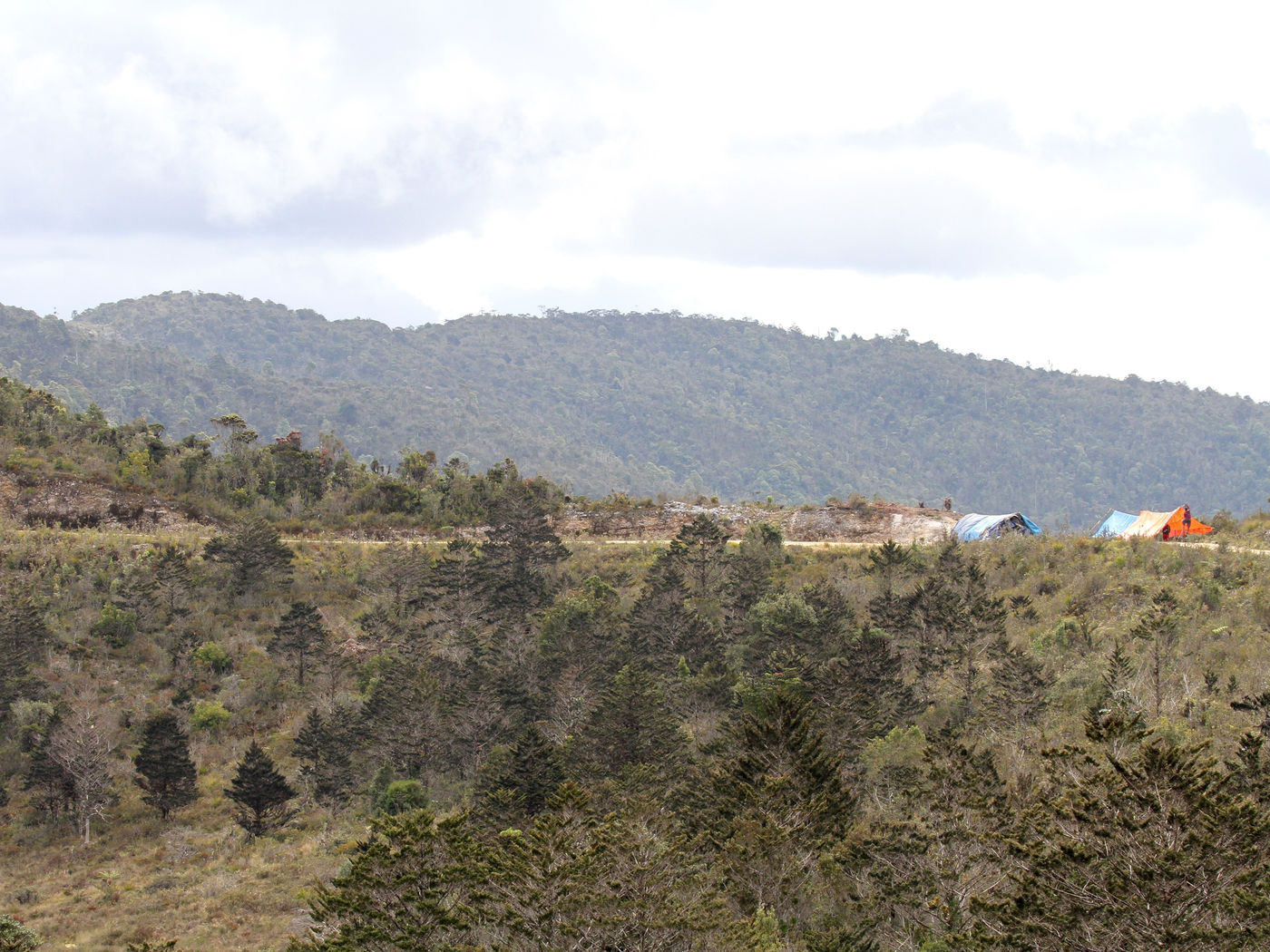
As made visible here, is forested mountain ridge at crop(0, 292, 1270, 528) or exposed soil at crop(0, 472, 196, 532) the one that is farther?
forested mountain ridge at crop(0, 292, 1270, 528)

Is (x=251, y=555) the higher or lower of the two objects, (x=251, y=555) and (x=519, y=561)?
the lower

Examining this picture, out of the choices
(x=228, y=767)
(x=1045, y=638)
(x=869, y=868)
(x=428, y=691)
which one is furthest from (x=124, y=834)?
(x=1045, y=638)

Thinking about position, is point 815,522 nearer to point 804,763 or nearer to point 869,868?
point 804,763

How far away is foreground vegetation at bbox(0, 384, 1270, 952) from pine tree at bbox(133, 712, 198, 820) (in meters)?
0.12

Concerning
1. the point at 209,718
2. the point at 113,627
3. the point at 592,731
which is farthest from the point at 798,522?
the point at 113,627

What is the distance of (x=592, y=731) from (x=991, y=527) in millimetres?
30497

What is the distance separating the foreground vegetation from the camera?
15500mm

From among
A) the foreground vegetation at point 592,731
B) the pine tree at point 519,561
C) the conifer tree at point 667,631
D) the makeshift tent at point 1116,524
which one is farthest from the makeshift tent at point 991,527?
the pine tree at point 519,561

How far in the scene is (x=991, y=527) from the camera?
5166 centimetres

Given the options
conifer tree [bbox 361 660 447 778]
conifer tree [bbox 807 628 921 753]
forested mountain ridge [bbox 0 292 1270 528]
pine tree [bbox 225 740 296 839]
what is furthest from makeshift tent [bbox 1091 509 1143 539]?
forested mountain ridge [bbox 0 292 1270 528]

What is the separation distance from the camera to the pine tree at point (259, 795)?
1266 inches

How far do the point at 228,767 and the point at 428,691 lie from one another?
31.2 ft

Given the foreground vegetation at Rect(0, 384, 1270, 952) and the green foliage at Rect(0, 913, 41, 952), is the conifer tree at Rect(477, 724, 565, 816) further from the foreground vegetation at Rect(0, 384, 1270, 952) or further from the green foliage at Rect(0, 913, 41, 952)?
the green foliage at Rect(0, 913, 41, 952)

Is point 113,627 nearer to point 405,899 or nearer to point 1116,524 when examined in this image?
point 405,899
